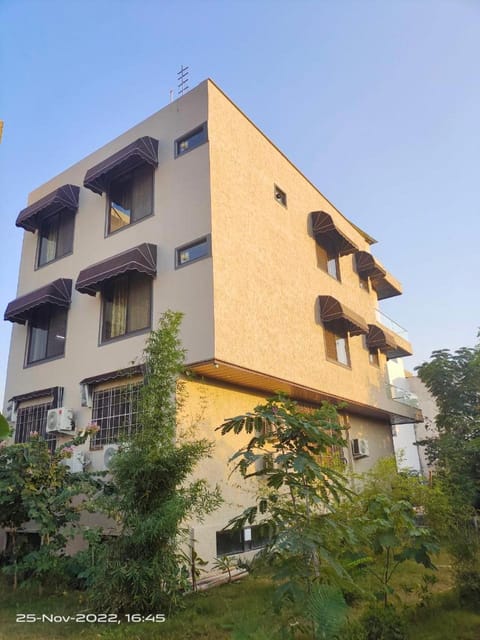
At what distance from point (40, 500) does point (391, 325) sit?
1485cm

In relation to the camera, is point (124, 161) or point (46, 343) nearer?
point (124, 161)

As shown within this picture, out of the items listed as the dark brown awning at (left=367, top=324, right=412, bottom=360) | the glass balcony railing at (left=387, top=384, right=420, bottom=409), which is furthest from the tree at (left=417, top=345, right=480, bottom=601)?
the dark brown awning at (left=367, top=324, right=412, bottom=360)

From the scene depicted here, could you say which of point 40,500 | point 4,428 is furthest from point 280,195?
point 4,428

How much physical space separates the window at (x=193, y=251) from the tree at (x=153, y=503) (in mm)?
2360

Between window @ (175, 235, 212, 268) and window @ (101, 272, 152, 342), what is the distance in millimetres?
1040

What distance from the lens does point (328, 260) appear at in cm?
1516

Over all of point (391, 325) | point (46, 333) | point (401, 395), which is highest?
point (391, 325)

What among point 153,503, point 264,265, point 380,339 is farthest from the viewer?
point 380,339

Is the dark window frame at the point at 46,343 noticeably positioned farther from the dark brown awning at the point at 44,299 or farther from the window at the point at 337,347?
the window at the point at 337,347

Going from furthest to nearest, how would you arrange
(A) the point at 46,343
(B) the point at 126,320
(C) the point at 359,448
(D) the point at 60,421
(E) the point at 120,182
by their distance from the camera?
(C) the point at 359,448
(A) the point at 46,343
(E) the point at 120,182
(B) the point at 126,320
(D) the point at 60,421

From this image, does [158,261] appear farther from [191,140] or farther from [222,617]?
[222,617]

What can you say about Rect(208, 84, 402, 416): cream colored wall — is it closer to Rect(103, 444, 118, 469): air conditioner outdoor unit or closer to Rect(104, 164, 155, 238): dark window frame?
Rect(104, 164, 155, 238): dark window frame

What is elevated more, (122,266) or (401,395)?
(122,266)

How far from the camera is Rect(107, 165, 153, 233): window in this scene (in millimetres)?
11617
